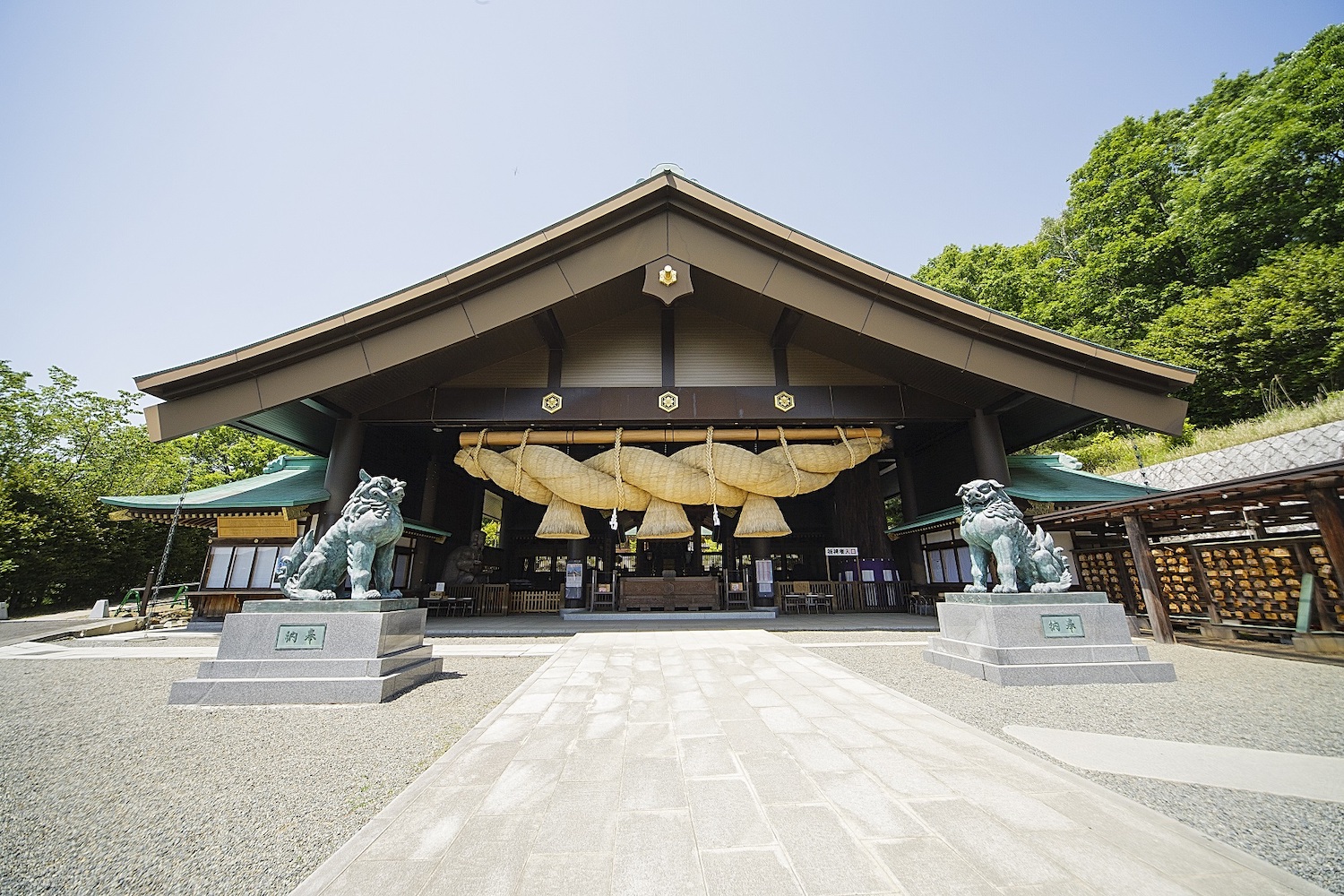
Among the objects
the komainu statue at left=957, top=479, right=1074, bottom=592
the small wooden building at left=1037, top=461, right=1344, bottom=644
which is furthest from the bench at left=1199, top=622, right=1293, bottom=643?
the komainu statue at left=957, top=479, right=1074, bottom=592

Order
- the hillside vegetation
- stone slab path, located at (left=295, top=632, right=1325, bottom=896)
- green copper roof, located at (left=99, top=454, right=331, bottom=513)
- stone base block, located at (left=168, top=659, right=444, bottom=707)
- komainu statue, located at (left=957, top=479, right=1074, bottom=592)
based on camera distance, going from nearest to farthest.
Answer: stone slab path, located at (left=295, top=632, right=1325, bottom=896), stone base block, located at (left=168, top=659, right=444, bottom=707), komainu statue, located at (left=957, top=479, right=1074, bottom=592), green copper roof, located at (left=99, top=454, right=331, bottom=513), the hillside vegetation

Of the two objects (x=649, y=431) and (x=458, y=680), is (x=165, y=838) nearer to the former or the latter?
(x=458, y=680)

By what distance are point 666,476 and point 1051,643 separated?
6486mm

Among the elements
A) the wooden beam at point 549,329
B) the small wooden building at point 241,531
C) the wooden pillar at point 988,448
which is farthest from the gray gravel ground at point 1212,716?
the small wooden building at point 241,531

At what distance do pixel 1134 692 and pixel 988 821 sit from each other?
3.84 metres

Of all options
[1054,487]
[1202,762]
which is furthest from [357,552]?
[1054,487]

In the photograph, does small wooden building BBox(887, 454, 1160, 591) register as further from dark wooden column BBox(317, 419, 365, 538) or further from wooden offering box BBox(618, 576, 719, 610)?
dark wooden column BBox(317, 419, 365, 538)

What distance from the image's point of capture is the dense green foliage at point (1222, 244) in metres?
14.8

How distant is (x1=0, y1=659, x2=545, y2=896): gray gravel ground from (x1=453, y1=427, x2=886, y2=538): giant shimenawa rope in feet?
17.1

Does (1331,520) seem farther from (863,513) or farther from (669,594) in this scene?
(669,594)

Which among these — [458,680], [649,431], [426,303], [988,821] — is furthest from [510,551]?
[988,821]

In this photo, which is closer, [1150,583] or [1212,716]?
[1212,716]

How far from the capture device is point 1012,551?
5184 millimetres

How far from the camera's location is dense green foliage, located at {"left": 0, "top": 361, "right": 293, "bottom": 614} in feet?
53.6
